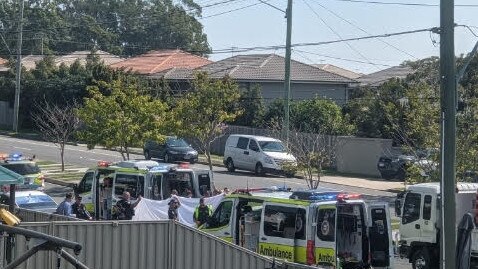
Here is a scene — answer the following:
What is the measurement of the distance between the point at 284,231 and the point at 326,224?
0.98 m

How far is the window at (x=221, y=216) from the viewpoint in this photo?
18594mm

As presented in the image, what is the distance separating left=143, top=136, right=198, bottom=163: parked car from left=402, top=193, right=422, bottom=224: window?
24.2 m

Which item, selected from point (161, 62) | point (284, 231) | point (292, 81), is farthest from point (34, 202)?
point (161, 62)

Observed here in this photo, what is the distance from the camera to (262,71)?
6175 cm

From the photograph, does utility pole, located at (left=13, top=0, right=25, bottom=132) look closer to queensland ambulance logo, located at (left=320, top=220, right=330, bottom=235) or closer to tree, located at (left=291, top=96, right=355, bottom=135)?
tree, located at (left=291, top=96, right=355, bottom=135)

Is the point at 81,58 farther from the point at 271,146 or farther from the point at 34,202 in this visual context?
the point at 34,202

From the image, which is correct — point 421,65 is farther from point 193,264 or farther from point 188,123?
point 193,264

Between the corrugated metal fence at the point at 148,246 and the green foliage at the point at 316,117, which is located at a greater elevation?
the green foliage at the point at 316,117

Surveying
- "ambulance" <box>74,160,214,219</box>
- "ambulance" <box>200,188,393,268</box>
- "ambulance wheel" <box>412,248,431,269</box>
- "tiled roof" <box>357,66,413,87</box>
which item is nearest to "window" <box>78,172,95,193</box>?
"ambulance" <box>74,160,214,219</box>

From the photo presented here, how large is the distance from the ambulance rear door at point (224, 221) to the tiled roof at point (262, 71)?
3848 cm

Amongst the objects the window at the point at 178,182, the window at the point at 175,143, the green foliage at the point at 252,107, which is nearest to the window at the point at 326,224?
the window at the point at 178,182

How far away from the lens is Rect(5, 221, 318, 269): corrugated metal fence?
12.9m

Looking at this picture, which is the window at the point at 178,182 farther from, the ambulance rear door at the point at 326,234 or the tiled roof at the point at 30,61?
the tiled roof at the point at 30,61

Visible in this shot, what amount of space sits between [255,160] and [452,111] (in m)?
28.3
